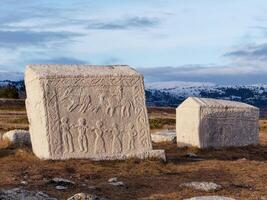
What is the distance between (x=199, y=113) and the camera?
23.9m

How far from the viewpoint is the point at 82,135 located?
17.6 metres

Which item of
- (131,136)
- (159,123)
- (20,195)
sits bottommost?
(159,123)

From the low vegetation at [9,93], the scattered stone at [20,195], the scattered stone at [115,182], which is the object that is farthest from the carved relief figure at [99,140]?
the low vegetation at [9,93]

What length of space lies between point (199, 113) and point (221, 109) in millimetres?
1129

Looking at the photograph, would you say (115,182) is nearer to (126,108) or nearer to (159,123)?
(126,108)

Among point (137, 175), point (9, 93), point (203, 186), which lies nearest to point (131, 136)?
point (137, 175)

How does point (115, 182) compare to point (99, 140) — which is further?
point (99, 140)

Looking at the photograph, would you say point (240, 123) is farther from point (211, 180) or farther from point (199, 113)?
point (211, 180)

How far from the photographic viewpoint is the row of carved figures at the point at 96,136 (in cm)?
1744

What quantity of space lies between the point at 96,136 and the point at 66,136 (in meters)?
0.80

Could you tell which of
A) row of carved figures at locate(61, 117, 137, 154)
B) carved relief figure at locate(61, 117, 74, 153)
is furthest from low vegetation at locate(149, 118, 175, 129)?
carved relief figure at locate(61, 117, 74, 153)

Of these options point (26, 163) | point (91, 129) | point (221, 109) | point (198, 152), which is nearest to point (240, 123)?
point (221, 109)

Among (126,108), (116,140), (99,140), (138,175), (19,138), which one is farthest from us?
(19,138)

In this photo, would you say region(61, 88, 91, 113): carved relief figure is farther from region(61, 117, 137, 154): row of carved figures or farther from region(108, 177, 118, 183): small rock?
region(108, 177, 118, 183): small rock
